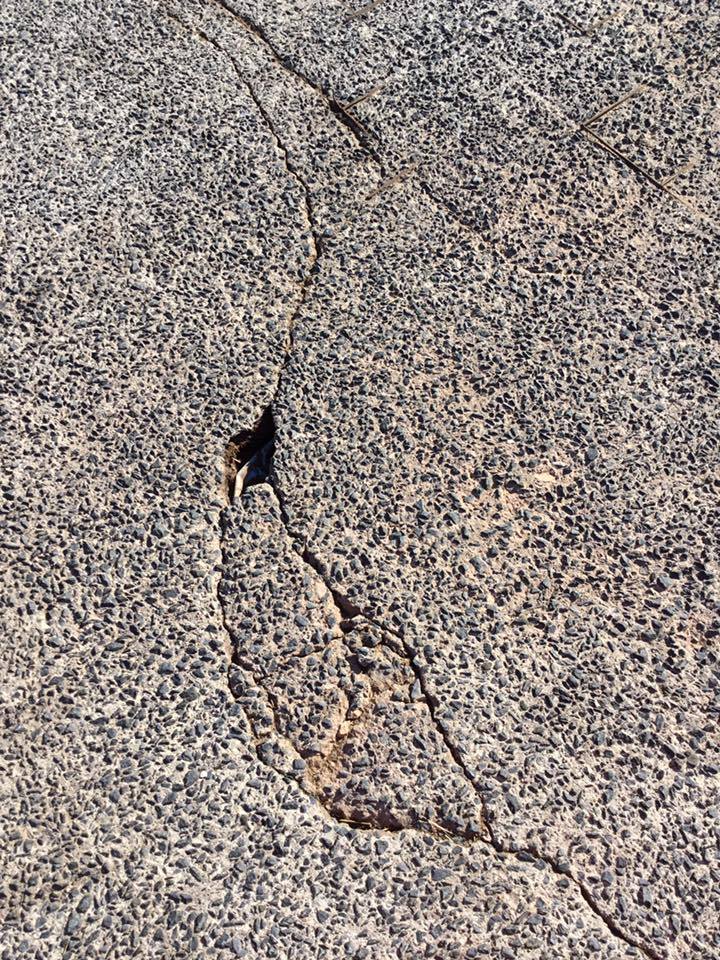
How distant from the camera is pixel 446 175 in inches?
115

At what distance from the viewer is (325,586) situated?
2.31 m

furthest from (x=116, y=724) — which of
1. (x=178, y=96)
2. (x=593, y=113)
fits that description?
(x=593, y=113)

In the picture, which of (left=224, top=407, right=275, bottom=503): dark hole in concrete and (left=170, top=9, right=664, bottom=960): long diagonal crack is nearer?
(left=170, top=9, right=664, bottom=960): long diagonal crack

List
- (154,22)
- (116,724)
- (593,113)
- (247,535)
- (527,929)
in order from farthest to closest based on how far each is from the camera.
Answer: (154,22) < (593,113) < (247,535) < (116,724) < (527,929)

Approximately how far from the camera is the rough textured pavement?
2002 mm

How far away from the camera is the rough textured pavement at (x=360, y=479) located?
2.00 m

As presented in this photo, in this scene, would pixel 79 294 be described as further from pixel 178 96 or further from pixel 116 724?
pixel 116 724

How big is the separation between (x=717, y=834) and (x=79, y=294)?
6.27 feet

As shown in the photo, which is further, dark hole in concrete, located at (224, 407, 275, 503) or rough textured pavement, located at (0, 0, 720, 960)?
dark hole in concrete, located at (224, 407, 275, 503)

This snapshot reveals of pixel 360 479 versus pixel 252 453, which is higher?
pixel 360 479

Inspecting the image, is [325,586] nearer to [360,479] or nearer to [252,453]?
[360,479]

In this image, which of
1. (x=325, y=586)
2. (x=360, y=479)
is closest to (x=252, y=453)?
(x=360, y=479)

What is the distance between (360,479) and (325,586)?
279mm

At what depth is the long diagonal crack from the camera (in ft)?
6.57
